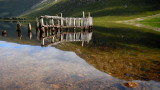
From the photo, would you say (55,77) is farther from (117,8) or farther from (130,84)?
(117,8)

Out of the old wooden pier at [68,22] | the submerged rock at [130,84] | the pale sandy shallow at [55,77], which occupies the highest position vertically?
the old wooden pier at [68,22]

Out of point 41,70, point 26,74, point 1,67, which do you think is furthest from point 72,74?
point 1,67

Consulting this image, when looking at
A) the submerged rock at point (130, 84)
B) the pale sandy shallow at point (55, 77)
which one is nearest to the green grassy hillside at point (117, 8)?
the pale sandy shallow at point (55, 77)

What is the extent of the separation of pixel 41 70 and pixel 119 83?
168 inches

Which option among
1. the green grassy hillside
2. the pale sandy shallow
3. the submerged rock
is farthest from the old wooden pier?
the green grassy hillside

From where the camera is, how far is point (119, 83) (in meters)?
7.36

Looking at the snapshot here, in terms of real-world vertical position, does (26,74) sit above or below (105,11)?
below

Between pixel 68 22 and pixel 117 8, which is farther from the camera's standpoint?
pixel 117 8

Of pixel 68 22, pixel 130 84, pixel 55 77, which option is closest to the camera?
pixel 130 84

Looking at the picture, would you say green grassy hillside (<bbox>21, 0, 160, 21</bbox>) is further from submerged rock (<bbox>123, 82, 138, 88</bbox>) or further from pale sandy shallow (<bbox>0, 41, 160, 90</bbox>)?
submerged rock (<bbox>123, 82, 138, 88</bbox>)

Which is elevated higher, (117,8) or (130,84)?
(117,8)

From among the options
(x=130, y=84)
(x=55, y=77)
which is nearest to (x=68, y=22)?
(x=55, y=77)

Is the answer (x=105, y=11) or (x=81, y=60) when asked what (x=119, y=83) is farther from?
(x=105, y=11)

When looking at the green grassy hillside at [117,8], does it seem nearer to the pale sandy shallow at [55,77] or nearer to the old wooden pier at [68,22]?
the old wooden pier at [68,22]
